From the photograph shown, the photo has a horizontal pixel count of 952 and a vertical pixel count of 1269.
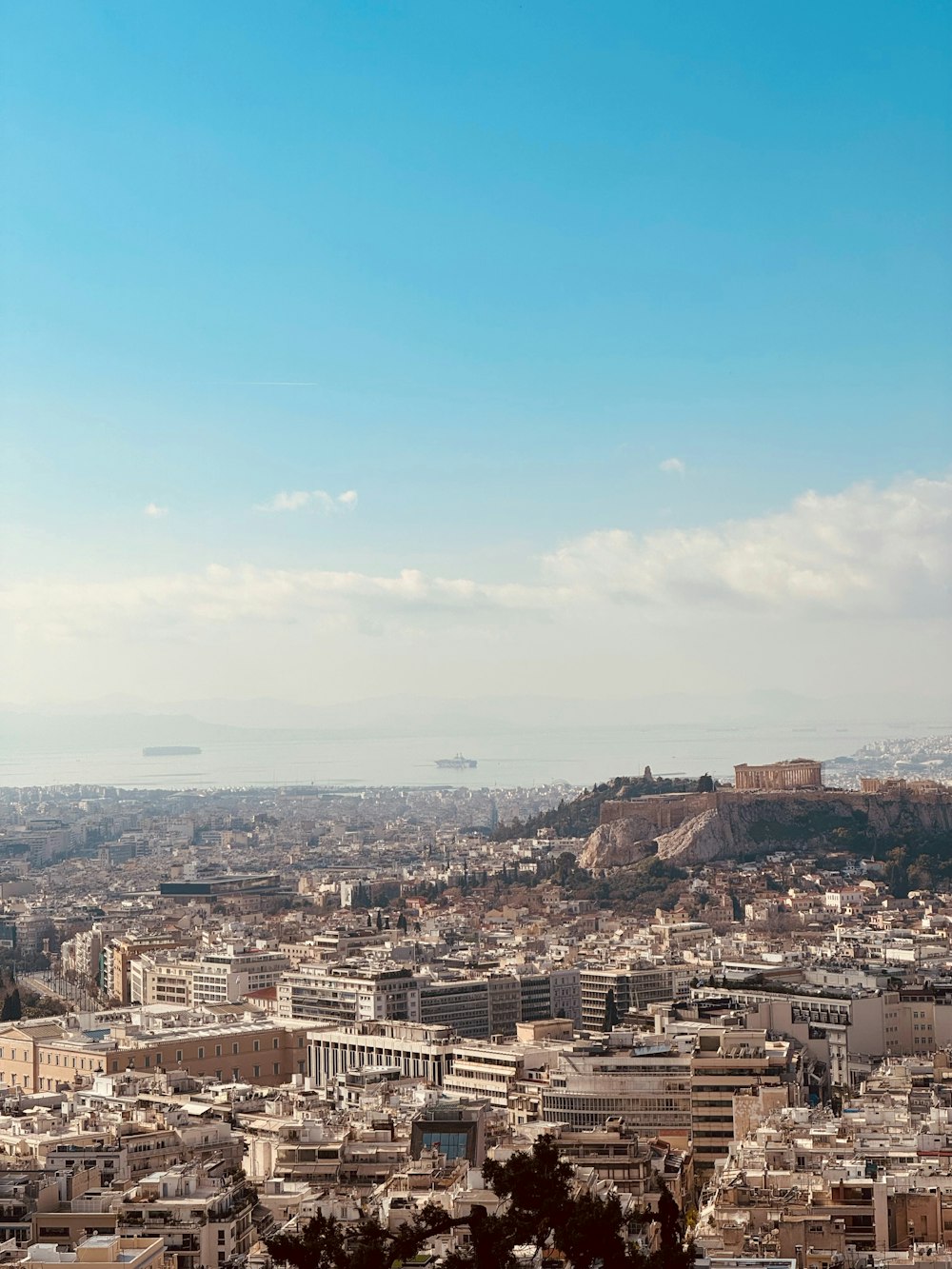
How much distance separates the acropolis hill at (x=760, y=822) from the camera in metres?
63.5

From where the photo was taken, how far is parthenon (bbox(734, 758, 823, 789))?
229 feet

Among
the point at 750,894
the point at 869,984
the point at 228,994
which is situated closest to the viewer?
the point at 869,984

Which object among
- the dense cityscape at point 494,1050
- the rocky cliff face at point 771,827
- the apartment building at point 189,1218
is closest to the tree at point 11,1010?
the dense cityscape at point 494,1050

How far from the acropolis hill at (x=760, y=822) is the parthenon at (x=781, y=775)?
220cm

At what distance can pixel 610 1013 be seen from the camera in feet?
97.2

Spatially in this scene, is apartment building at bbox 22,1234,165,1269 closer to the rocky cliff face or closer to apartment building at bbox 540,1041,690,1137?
apartment building at bbox 540,1041,690,1137

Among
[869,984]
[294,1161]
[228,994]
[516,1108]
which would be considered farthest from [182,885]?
[294,1161]

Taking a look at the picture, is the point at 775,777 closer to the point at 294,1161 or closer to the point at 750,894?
the point at 750,894

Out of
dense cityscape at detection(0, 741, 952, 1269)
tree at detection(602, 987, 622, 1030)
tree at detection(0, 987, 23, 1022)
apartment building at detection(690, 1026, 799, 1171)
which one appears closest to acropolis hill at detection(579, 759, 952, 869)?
dense cityscape at detection(0, 741, 952, 1269)

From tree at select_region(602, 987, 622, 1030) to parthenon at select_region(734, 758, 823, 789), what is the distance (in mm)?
38519

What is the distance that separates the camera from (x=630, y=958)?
35.0 metres

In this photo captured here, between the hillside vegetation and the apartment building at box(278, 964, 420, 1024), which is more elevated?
the hillside vegetation

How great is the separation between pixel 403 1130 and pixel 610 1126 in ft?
5.67

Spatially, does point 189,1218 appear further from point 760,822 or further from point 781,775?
point 781,775
